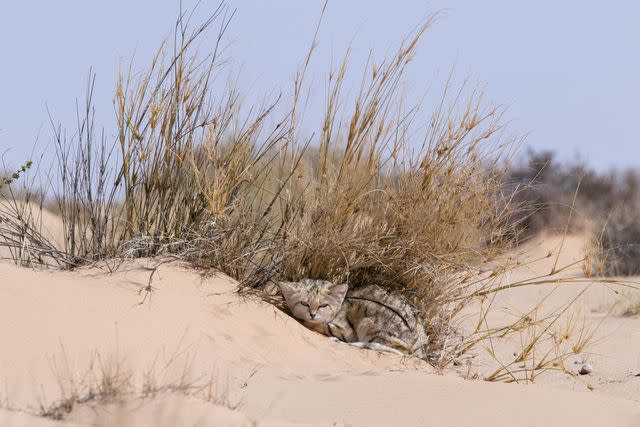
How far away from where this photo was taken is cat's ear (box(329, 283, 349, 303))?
5.55 metres

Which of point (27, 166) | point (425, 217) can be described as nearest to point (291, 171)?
point (425, 217)

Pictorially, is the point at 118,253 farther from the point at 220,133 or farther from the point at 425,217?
the point at 425,217

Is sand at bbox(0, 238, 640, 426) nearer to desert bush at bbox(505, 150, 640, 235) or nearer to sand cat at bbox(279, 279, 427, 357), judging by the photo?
sand cat at bbox(279, 279, 427, 357)

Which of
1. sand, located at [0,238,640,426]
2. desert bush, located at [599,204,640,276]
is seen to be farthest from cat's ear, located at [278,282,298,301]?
desert bush, located at [599,204,640,276]

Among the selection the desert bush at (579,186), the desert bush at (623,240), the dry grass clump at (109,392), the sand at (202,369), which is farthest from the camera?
the desert bush at (579,186)

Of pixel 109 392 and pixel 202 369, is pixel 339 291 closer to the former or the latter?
pixel 202 369

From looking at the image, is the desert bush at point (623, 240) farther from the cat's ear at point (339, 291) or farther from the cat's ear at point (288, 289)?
the cat's ear at point (288, 289)

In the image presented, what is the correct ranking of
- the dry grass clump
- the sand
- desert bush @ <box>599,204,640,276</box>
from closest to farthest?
1. the dry grass clump
2. the sand
3. desert bush @ <box>599,204,640,276</box>

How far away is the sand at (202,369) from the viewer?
3609 mm

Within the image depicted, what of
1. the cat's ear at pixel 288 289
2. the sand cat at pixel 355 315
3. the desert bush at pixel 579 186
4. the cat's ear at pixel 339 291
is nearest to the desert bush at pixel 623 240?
the desert bush at pixel 579 186

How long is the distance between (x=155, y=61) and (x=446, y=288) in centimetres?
255

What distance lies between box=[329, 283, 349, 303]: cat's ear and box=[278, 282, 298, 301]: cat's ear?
0.75 feet

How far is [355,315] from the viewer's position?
18.7 ft

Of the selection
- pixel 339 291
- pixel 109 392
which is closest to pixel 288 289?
pixel 339 291
